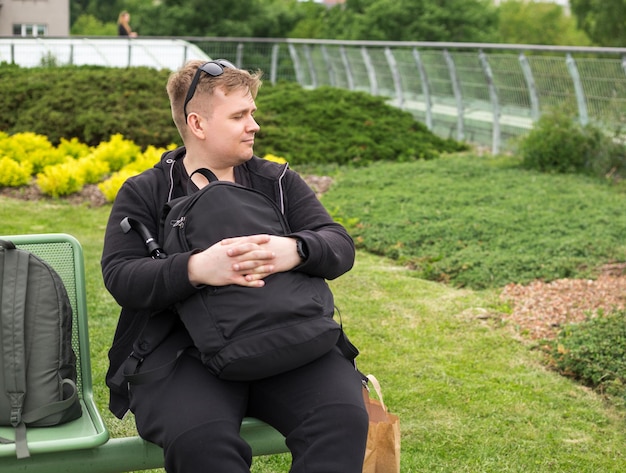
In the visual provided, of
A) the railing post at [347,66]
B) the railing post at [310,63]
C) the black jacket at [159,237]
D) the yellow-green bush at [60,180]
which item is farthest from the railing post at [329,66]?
the black jacket at [159,237]

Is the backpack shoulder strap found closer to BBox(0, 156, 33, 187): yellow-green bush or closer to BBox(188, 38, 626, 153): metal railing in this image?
BBox(0, 156, 33, 187): yellow-green bush

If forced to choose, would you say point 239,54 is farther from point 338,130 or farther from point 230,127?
point 230,127

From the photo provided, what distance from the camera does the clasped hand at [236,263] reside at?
2.92 metres

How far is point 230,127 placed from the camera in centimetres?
328

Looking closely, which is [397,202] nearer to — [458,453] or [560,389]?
[560,389]

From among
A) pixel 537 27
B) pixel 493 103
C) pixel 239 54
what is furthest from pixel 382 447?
pixel 537 27

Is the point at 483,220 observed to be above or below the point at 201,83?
below

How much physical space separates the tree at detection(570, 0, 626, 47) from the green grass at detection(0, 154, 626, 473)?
41.7 metres

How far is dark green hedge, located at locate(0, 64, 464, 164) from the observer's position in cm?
1209

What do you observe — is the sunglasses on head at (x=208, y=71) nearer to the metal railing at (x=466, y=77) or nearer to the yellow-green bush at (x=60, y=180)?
the yellow-green bush at (x=60, y=180)

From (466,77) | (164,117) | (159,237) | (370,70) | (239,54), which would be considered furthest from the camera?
(239,54)

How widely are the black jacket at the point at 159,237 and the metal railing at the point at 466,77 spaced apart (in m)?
8.37

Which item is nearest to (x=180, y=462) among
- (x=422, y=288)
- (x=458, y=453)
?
(x=458, y=453)

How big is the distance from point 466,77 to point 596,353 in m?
10.4
